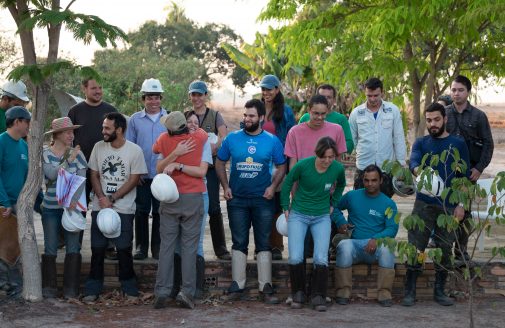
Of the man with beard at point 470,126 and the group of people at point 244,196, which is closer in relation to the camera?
the group of people at point 244,196

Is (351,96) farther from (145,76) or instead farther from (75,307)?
(75,307)

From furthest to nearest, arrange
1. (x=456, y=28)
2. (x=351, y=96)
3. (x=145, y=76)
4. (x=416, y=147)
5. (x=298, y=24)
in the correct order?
(x=145, y=76) → (x=351, y=96) → (x=298, y=24) → (x=456, y=28) → (x=416, y=147)

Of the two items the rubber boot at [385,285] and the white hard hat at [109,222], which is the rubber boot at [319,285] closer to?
the rubber boot at [385,285]

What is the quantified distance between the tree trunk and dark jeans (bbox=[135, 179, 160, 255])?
102 centimetres

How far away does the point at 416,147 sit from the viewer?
812 cm

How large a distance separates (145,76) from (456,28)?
815 inches

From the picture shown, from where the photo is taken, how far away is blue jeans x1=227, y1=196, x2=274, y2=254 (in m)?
8.02

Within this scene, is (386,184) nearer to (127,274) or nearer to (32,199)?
(127,274)

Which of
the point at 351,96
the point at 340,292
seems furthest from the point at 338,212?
the point at 351,96

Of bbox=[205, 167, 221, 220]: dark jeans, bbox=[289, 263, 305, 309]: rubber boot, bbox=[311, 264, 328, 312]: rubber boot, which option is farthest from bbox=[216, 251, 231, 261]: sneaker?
bbox=[311, 264, 328, 312]: rubber boot

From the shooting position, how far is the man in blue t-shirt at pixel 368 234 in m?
8.01


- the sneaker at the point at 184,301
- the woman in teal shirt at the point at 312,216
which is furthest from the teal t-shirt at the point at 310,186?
the sneaker at the point at 184,301

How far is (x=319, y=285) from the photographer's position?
779 cm

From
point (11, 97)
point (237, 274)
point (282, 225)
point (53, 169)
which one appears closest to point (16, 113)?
point (53, 169)
